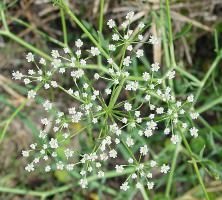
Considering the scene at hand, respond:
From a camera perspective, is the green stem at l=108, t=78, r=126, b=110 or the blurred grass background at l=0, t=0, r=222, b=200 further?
the blurred grass background at l=0, t=0, r=222, b=200

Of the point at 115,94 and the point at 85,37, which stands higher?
the point at 85,37

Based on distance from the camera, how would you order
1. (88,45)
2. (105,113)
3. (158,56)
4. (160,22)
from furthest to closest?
(88,45) → (158,56) → (160,22) → (105,113)

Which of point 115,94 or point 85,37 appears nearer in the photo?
point 115,94

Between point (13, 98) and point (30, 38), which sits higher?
point (30, 38)

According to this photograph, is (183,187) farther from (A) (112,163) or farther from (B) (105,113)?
(B) (105,113)

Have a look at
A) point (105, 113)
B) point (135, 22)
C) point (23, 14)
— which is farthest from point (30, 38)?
point (105, 113)

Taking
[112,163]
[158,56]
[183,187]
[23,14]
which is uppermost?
[23,14]

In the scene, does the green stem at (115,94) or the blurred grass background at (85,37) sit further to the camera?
the blurred grass background at (85,37)

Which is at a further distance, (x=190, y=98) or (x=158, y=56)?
(x=158, y=56)
